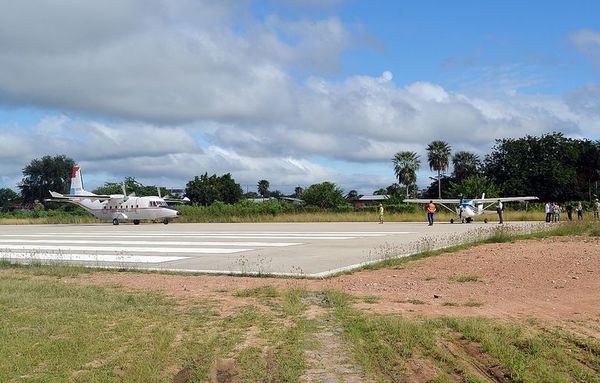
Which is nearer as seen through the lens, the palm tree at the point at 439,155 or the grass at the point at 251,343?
the grass at the point at 251,343

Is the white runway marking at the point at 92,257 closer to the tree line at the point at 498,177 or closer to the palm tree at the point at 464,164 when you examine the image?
the tree line at the point at 498,177

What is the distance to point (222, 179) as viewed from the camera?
95.0 metres

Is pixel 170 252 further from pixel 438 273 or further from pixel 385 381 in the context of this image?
pixel 385 381

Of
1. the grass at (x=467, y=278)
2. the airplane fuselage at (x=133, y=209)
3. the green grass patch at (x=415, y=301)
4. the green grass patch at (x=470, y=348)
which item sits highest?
the airplane fuselage at (x=133, y=209)

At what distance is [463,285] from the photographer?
10.3 meters

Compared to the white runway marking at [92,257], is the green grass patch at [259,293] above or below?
below

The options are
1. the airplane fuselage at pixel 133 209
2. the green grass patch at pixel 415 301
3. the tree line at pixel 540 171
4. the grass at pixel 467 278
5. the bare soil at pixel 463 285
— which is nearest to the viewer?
the bare soil at pixel 463 285

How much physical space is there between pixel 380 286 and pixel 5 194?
494 ft

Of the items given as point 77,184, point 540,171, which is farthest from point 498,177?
point 77,184

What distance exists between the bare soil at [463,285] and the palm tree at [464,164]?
74.6 meters

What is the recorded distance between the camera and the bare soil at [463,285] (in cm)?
796

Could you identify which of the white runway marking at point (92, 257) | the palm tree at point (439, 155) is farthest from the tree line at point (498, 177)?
the white runway marking at point (92, 257)

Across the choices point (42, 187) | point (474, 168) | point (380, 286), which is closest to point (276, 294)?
point (380, 286)

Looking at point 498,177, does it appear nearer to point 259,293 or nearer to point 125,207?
point 125,207
